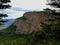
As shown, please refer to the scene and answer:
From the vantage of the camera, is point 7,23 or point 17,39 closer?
point 17,39

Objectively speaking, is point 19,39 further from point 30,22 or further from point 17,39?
point 30,22

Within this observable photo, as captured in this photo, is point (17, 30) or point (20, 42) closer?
point (20, 42)

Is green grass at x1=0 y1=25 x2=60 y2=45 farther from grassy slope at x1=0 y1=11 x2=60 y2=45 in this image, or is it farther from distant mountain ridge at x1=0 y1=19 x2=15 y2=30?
distant mountain ridge at x1=0 y1=19 x2=15 y2=30

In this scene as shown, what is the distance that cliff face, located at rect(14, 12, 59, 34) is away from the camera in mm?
4918

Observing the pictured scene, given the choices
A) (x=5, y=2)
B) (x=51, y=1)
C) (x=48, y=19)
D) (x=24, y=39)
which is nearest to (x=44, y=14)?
(x=48, y=19)

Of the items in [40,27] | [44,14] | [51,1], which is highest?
[51,1]

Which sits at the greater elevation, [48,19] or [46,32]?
[48,19]

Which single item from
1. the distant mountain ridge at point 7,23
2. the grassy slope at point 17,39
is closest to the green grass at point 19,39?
the grassy slope at point 17,39

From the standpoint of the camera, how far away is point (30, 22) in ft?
17.1

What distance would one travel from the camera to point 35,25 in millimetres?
4973

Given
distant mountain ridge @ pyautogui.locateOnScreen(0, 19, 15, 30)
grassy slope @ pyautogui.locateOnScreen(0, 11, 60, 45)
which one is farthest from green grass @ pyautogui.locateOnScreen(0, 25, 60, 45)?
distant mountain ridge @ pyautogui.locateOnScreen(0, 19, 15, 30)

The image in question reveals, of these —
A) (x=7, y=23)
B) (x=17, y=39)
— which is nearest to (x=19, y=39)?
(x=17, y=39)

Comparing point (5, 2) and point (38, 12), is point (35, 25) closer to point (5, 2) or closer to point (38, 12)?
point (38, 12)

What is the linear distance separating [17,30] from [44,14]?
3.03 feet
